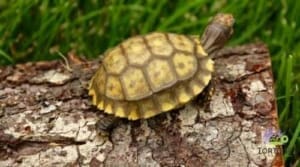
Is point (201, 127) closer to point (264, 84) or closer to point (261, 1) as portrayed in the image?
point (264, 84)

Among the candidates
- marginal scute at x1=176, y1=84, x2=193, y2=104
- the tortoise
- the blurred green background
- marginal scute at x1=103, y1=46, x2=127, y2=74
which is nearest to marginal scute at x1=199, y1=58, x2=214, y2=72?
the tortoise

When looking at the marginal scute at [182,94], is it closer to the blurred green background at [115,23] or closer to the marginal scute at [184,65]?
the marginal scute at [184,65]

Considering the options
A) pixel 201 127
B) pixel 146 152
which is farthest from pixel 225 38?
pixel 146 152

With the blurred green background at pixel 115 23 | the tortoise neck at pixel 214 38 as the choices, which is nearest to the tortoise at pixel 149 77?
the tortoise neck at pixel 214 38

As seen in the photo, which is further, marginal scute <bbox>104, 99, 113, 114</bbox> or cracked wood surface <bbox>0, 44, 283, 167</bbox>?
marginal scute <bbox>104, 99, 113, 114</bbox>

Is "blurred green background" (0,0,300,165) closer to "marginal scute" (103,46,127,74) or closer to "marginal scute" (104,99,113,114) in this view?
"marginal scute" (103,46,127,74)
